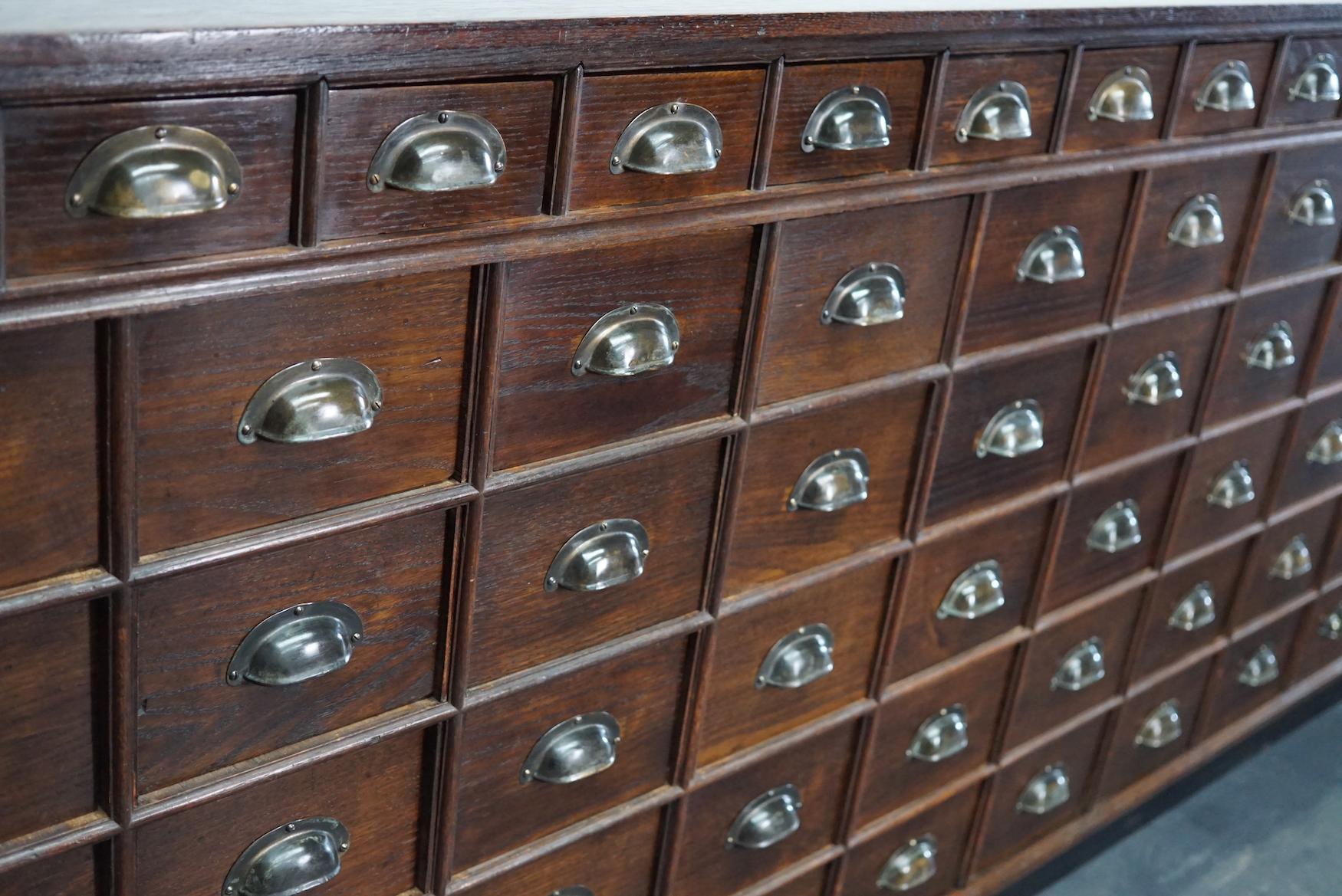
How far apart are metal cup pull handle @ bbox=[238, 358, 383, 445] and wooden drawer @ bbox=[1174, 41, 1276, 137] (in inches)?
40.2

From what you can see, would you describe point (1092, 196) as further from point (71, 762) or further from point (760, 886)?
point (71, 762)

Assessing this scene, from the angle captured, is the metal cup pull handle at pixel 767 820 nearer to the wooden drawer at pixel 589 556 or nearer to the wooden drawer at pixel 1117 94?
the wooden drawer at pixel 589 556

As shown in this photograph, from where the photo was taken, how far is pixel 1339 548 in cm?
252

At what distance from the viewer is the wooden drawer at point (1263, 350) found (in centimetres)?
200

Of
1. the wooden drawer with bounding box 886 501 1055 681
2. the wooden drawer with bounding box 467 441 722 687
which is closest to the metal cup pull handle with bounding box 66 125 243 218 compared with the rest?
the wooden drawer with bounding box 467 441 722 687

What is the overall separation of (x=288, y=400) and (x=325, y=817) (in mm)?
390

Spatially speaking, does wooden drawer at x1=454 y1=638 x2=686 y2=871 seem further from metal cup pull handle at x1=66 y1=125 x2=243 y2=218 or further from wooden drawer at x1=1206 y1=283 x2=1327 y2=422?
wooden drawer at x1=1206 y1=283 x2=1327 y2=422

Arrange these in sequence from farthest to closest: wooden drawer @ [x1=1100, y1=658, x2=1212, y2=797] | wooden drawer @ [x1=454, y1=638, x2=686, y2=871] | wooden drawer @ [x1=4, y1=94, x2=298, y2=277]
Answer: wooden drawer @ [x1=1100, y1=658, x2=1212, y2=797] < wooden drawer @ [x1=454, y1=638, x2=686, y2=871] < wooden drawer @ [x1=4, y1=94, x2=298, y2=277]

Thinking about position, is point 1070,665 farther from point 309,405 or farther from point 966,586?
point 309,405

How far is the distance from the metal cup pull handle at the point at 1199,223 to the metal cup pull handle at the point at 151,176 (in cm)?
119

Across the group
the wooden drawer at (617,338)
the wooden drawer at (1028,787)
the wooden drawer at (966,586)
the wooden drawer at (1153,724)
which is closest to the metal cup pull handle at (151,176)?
the wooden drawer at (617,338)

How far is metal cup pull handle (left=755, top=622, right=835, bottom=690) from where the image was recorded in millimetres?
1591

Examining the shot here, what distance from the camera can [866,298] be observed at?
146 centimetres

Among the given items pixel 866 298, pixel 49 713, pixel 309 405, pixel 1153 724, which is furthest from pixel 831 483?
pixel 1153 724
